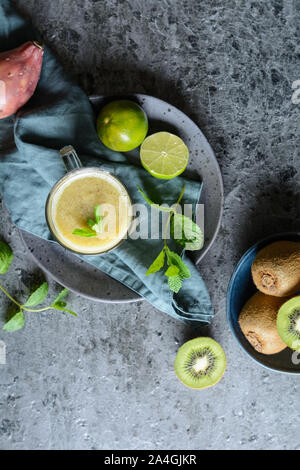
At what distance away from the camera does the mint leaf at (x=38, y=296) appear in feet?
3.71

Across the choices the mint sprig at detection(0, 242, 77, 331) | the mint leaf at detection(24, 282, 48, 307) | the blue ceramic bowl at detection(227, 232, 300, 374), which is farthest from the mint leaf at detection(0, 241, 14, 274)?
the blue ceramic bowl at detection(227, 232, 300, 374)

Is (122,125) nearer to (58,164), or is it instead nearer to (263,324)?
(58,164)

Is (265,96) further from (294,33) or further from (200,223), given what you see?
(200,223)

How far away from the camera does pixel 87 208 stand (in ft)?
3.18

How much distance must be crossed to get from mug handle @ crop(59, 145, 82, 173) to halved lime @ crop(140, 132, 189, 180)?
156mm

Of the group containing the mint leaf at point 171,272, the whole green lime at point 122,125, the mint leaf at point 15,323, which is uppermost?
the whole green lime at point 122,125

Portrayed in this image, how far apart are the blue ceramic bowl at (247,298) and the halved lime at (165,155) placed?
0.95ft

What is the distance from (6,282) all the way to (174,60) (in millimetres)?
788

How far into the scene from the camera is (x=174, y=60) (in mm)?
1141

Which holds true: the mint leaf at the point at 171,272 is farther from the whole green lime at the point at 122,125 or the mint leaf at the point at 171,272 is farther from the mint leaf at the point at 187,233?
the whole green lime at the point at 122,125

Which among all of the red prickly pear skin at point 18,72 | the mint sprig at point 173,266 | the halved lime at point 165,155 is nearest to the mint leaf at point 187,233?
the mint sprig at point 173,266
